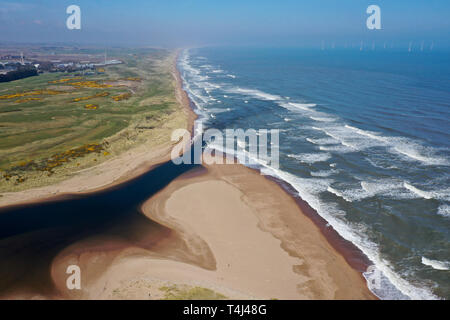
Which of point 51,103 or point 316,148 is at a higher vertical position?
point 51,103

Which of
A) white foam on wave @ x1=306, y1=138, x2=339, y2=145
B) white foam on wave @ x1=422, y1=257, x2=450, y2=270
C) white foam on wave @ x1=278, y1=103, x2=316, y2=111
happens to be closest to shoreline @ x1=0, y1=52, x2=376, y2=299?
white foam on wave @ x1=422, y1=257, x2=450, y2=270

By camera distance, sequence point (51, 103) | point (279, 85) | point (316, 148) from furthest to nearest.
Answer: point (279, 85), point (51, 103), point (316, 148)

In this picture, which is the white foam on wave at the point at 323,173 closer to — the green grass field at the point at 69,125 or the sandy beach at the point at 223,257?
the sandy beach at the point at 223,257

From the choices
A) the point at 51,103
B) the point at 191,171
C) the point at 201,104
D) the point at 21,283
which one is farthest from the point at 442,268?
the point at 51,103
